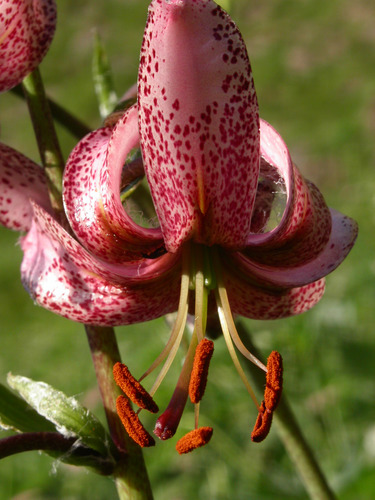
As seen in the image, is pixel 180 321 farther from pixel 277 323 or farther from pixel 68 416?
pixel 277 323

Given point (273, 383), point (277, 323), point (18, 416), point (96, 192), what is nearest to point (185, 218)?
point (96, 192)

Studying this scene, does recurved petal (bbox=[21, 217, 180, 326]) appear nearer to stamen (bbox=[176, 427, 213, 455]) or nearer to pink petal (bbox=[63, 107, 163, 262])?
pink petal (bbox=[63, 107, 163, 262])

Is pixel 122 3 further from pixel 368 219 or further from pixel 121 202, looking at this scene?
pixel 121 202

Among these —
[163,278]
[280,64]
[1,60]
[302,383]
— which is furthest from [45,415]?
[280,64]

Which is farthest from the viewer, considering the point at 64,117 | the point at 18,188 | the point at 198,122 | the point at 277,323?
the point at 277,323

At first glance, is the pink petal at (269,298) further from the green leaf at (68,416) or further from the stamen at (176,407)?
the green leaf at (68,416)

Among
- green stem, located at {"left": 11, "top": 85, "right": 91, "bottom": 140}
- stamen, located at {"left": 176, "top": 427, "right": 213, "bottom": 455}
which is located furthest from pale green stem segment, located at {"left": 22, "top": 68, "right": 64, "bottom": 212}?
stamen, located at {"left": 176, "top": 427, "right": 213, "bottom": 455}

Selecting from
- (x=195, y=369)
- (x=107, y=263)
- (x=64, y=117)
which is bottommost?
(x=195, y=369)

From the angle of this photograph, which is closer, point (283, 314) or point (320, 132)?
point (283, 314)
